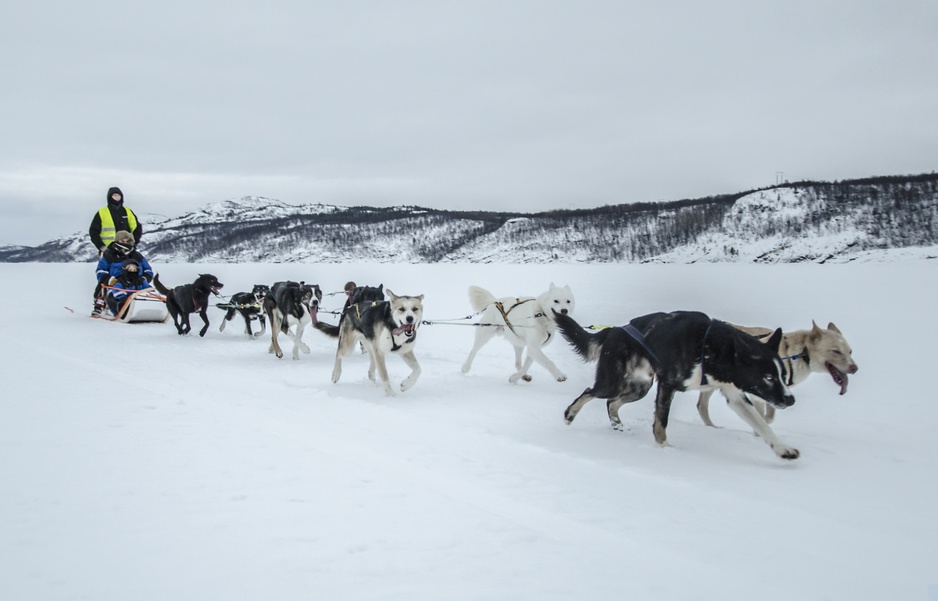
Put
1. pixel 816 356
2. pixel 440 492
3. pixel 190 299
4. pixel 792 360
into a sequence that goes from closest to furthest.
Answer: pixel 440 492 → pixel 816 356 → pixel 792 360 → pixel 190 299

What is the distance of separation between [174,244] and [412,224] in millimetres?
52308

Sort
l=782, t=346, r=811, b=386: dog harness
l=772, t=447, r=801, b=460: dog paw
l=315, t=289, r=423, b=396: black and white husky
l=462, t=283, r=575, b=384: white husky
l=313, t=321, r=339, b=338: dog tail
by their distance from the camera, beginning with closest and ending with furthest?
l=772, t=447, r=801, b=460: dog paw
l=782, t=346, r=811, b=386: dog harness
l=315, t=289, r=423, b=396: black and white husky
l=462, t=283, r=575, b=384: white husky
l=313, t=321, r=339, b=338: dog tail

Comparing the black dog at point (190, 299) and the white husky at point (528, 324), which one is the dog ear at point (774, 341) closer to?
the white husky at point (528, 324)

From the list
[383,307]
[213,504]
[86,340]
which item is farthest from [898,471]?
[86,340]

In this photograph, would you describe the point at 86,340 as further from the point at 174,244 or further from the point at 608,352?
the point at 174,244

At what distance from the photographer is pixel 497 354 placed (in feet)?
27.4

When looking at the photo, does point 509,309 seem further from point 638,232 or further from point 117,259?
point 638,232

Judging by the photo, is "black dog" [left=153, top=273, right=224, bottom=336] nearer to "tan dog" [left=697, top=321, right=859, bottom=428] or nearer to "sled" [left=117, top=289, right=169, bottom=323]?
"sled" [left=117, top=289, right=169, bottom=323]

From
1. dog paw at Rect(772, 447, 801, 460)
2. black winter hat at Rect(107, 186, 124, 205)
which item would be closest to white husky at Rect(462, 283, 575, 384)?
dog paw at Rect(772, 447, 801, 460)

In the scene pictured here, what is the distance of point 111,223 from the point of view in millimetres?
11102

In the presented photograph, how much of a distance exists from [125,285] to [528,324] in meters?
8.91

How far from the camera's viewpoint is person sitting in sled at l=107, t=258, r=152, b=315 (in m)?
11.0

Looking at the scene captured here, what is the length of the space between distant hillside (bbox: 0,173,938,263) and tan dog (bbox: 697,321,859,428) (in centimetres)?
Answer: 2406

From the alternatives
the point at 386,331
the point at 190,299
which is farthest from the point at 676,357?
the point at 190,299
